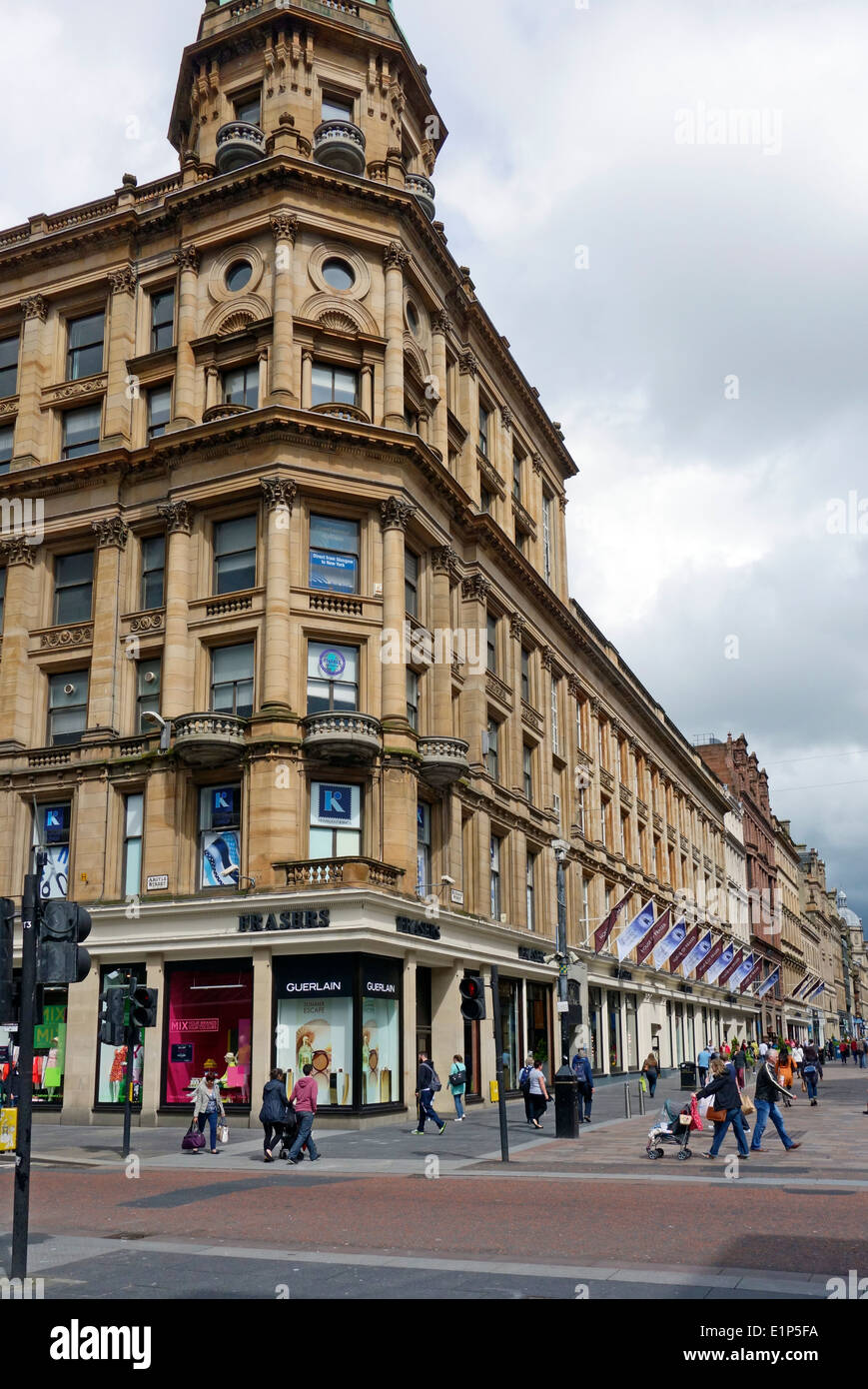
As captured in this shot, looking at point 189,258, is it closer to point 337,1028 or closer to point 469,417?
point 469,417

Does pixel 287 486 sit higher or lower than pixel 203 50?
lower

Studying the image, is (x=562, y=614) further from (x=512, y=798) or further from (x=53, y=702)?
(x=53, y=702)

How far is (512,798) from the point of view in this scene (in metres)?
44.1

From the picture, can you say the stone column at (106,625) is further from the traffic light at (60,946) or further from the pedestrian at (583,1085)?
the traffic light at (60,946)

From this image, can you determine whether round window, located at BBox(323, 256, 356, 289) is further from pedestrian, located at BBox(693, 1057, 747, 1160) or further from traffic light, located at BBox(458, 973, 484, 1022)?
pedestrian, located at BBox(693, 1057, 747, 1160)

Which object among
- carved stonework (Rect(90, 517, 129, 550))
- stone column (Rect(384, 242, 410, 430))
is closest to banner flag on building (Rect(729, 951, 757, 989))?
stone column (Rect(384, 242, 410, 430))

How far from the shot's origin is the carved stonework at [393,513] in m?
35.2

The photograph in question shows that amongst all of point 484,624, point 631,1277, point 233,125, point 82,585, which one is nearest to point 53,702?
point 82,585

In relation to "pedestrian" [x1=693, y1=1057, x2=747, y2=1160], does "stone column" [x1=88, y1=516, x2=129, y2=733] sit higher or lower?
higher

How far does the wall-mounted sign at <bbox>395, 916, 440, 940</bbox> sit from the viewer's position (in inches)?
1265

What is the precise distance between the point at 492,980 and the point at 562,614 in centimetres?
3077

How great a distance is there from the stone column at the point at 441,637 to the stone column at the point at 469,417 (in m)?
4.26

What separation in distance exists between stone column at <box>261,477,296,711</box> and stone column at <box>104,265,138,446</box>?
23.0ft

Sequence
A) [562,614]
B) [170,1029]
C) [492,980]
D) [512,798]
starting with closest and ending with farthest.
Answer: [492,980] < [170,1029] < [512,798] < [562,614]
